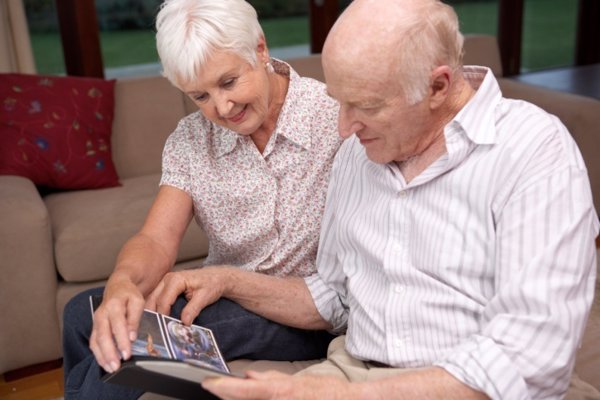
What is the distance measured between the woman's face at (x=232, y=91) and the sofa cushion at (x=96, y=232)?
1.00m

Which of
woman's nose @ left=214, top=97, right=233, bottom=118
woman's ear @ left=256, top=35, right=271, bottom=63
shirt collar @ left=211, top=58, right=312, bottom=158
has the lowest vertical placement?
shirt collar @ left=211, top=58, right=312, bottom=158

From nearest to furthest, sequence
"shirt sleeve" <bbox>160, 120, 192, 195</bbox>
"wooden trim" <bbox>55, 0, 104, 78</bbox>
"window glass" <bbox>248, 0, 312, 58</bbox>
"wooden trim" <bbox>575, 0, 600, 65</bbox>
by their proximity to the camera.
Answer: "shirt sleeve" <bbox>160, 120, 192, 195</bbox> < "wooden trim" <bbox>55, 0, 104, 78</bbox> < "window glass" <bbox>248, 0, 312, 58</bbox> < "wooden trim" <bbox>575, 0, 600, 65</bbox>

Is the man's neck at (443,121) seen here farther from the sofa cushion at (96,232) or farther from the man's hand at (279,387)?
the sofa cushion at (96,232)

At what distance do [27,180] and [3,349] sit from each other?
62 cm

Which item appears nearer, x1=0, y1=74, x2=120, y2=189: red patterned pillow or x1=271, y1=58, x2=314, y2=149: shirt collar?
x1=271, y1=58, x2=314, y2=149: shirt collar

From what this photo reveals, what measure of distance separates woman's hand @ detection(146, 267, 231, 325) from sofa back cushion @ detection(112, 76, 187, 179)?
1.51m

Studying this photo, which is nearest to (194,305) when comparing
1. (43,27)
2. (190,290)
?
(190,290)

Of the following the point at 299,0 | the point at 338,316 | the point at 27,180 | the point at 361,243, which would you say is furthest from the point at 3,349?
the point at 299,0

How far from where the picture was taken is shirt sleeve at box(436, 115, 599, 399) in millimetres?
1045

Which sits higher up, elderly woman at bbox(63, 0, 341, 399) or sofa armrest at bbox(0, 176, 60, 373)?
elderly woman at bbox(63, 0, 341, 399)

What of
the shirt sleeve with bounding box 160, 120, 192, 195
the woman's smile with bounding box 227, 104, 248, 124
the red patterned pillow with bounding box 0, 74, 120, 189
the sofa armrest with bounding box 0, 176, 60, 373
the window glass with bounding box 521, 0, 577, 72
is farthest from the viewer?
the window glass with bounding box 521, 0, 577, 72

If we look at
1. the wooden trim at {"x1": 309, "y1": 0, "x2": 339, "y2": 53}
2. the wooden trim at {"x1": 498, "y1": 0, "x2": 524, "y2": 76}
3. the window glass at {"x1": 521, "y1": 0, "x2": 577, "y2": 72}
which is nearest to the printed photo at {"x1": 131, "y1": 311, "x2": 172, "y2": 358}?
the wooden trim at {"x1": 309, "y1": 0, "x2": 339, "y2": 53}

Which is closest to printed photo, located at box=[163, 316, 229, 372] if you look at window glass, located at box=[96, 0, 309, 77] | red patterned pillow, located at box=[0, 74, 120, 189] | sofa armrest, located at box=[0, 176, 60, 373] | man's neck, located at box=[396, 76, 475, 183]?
man's neck, located at box=[396, 76, 475, 183]

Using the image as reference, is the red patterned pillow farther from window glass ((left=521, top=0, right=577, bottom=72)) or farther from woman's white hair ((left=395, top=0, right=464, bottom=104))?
window glass ((left=521, top=0, right=577, bottom=72))
